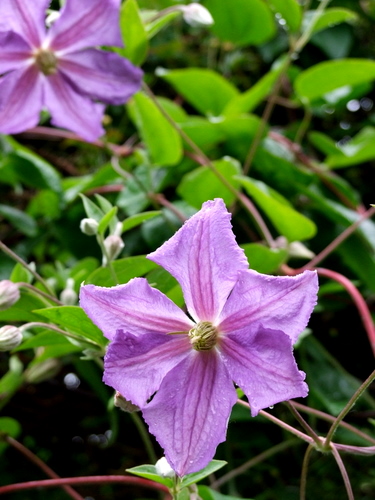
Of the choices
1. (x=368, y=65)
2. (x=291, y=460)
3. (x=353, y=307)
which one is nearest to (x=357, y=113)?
(x=368, y=65)

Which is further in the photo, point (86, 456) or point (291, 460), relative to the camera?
point (86, 456)

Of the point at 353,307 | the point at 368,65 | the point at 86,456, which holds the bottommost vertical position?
the point at 86,456

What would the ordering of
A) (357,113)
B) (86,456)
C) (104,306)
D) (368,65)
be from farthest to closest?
(357,113), (86,456), (368,65), (104,306)

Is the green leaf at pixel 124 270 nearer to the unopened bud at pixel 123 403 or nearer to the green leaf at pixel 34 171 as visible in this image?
the unopened bud at pixel 123 403

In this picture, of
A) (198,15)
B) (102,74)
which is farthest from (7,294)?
(198,15)

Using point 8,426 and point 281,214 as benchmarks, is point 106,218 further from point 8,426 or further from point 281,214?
point 8,426

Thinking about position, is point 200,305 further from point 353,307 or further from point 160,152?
point 353,307

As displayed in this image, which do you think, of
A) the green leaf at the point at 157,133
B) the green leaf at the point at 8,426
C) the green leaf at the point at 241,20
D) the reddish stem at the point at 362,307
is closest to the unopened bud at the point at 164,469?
the reddish stem at the point at 362,307

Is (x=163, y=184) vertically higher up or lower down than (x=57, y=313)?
lower down
